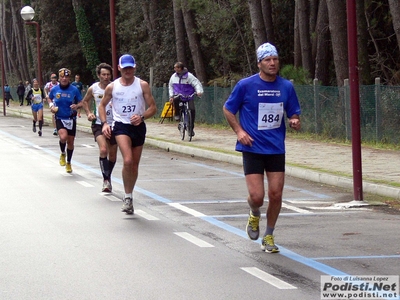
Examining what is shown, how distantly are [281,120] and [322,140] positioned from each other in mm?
14178

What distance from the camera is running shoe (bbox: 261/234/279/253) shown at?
28.5 feet

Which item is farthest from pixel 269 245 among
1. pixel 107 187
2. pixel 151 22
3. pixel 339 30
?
pixel 151 22

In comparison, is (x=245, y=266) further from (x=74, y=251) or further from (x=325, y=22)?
(x=325, y=22)

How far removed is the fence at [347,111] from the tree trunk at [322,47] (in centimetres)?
354

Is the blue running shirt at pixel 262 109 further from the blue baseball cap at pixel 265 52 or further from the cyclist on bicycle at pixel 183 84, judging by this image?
the cyclist on bicycle at pixel 183 84

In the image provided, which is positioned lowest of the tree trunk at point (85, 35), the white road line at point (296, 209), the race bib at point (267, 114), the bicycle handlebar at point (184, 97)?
the white road line at point (296, 209)

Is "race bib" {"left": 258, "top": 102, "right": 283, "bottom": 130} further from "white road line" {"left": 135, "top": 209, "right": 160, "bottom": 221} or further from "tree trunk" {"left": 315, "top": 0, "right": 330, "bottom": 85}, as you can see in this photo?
"tree trunk" {"left": 315, "top": 0, "right": 330, "bottom": 85}

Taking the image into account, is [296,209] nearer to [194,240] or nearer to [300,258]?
[194,240]

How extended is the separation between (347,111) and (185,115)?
422 cm

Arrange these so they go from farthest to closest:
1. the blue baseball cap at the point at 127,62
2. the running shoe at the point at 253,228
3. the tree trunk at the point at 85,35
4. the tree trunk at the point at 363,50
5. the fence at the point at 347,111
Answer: the tree trunk at the point at 85,35
the tree trunk at the point at 363,50
the fence at the point at 347,111
the blue baseball cap at the point at 127,62
the running shoe at the point at 253,228

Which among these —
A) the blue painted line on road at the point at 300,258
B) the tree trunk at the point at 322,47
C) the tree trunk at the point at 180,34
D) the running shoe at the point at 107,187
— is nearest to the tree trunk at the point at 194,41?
the tree trunk at the point at 180,34

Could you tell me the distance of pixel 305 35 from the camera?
29.6 m

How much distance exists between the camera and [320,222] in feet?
34.9

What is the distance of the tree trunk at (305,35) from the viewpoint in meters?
29.5
